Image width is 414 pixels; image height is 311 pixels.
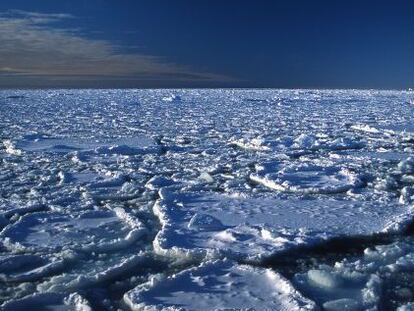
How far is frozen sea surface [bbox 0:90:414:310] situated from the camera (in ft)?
10.5

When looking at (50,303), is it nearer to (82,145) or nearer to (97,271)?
(97,271)

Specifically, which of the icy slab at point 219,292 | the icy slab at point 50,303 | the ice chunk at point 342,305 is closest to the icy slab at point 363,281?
the ice chunk at point 342,305

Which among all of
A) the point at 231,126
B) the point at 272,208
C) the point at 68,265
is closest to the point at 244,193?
the point at 272,208

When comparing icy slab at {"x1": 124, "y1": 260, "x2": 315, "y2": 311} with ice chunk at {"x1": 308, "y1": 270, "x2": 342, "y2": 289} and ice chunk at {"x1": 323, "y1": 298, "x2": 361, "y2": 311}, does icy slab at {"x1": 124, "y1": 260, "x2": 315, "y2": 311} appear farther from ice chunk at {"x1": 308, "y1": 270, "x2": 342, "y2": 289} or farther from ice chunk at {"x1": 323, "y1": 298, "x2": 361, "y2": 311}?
ice chunk at {"x1": 308, "y1": 270, "x2": 342, "y2": 289}

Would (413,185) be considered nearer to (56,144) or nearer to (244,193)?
(244,193)

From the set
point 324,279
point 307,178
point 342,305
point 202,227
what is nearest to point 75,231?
point 202,227

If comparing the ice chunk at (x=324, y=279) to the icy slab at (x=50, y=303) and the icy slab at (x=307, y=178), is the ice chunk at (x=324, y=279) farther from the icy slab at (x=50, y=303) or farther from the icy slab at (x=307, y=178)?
the icy slab at (x=307, y=178)

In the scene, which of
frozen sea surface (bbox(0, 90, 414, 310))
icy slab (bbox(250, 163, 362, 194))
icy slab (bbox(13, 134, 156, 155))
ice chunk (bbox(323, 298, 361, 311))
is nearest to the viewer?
ice chunk (bbox(323, 298, 361, 311))

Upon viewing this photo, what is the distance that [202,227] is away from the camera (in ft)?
15.0

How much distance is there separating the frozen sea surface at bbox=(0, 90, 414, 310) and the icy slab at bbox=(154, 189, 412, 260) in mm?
12

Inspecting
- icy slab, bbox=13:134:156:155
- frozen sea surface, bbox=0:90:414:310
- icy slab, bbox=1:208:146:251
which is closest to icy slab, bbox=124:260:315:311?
frozen sea surface, bbox=0:90:414:310

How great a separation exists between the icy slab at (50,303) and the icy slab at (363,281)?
1.50 m

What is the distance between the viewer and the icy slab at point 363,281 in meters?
3.07

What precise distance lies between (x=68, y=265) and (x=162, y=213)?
4.57 feet
